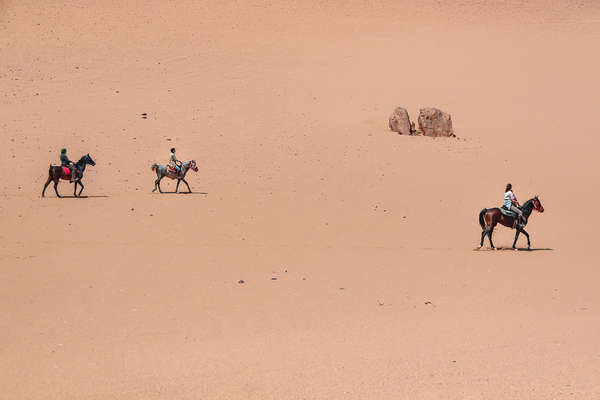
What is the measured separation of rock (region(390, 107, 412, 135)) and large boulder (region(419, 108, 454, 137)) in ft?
1.82

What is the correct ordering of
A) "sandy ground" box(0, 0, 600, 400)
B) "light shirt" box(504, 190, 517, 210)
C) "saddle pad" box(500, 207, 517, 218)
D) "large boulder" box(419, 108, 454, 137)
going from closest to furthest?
"sandy ground" box(0, 0, 600, 400) → "light shirt" box(504, 190, 517, 210) → "saddle pad" box(500, 207, 517, 218) → "large boulder" box(419, 108, 454, 137)

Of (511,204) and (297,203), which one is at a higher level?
(511,204)

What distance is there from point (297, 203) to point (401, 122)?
970 cm

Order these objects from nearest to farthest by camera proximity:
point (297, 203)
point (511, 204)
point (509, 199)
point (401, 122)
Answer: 1. point (509, 199)
2. point (511, 204)
3. point (297, 203)
4. point (401, 122)

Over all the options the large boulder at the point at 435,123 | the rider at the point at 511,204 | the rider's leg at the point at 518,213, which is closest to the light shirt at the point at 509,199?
the rider at the point at 511,204

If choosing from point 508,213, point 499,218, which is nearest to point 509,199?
point 508,213

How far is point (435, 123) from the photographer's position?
3091 cm

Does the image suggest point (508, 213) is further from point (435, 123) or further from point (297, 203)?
point (435, 123)

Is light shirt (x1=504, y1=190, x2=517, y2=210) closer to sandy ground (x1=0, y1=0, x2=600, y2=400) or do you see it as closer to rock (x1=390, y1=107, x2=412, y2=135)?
sandy ground (x1=0, y1=0, x2=600, y2=400)

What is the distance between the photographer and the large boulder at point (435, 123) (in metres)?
30.8

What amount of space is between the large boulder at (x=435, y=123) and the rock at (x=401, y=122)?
56 cm

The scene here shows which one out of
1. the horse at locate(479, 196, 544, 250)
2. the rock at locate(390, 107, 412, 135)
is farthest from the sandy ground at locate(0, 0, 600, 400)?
the horse at locate(479, 196, 544, 250)

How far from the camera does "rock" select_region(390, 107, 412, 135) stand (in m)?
30.9

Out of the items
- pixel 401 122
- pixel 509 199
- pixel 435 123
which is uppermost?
pixel 435 123
